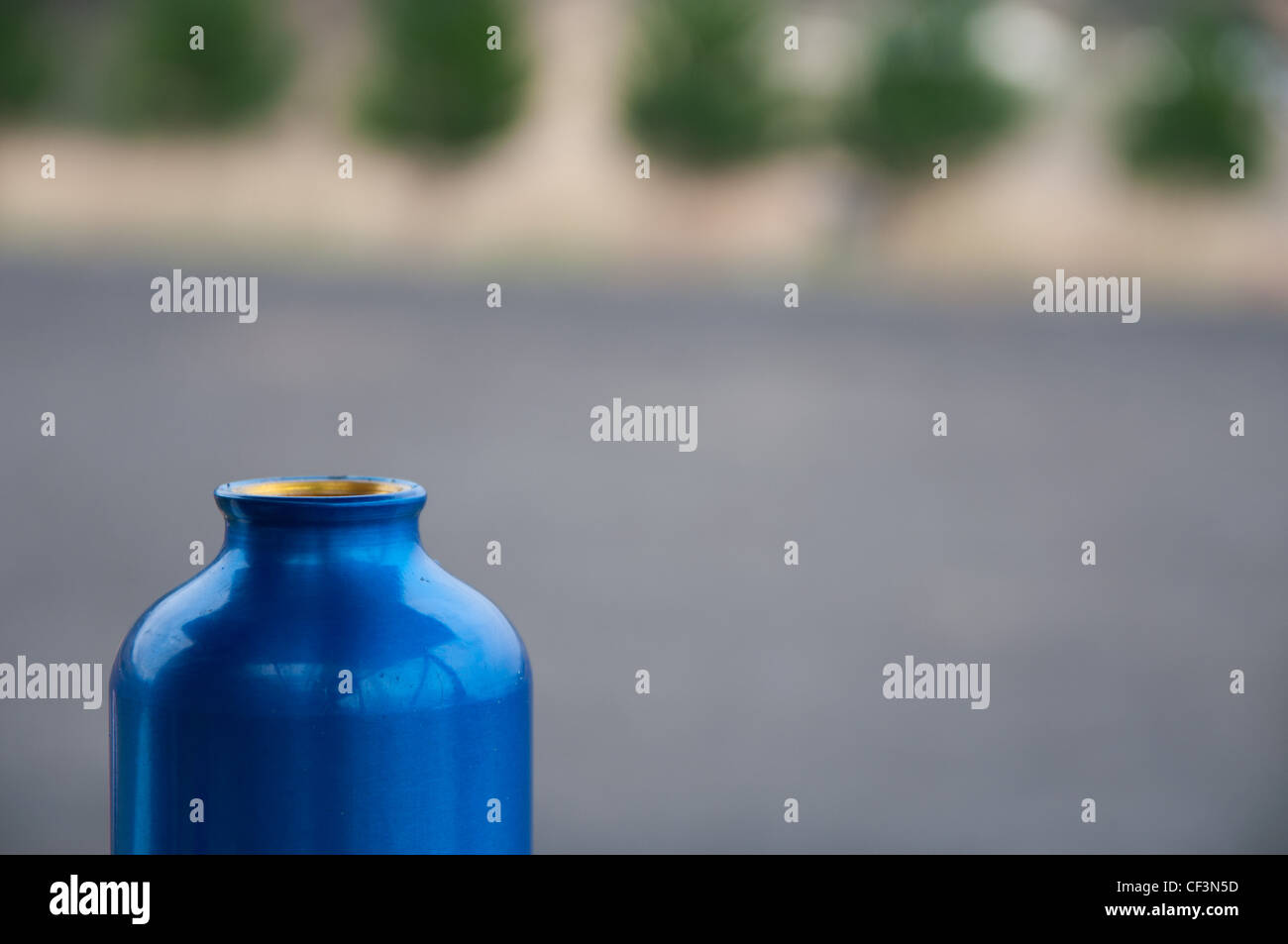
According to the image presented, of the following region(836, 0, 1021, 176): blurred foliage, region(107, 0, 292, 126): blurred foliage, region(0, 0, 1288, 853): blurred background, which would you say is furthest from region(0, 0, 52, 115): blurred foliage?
region(836, 0, 1021, 176): blurred foliage

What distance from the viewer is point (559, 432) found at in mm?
5738

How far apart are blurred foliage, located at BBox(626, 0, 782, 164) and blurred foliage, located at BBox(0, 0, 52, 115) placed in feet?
13.1

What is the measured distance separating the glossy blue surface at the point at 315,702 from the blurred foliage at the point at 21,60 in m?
9.90

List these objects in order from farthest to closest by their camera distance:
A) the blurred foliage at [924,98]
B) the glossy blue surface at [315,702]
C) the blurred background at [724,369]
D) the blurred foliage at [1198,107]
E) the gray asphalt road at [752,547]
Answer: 1. the blurred foliage at [924,98]
2. the blurred foliage at [1198,107]
3. the blurred background at [724,369]
4. the gray asphalt road at [752,547]
5. the glossy blue surface at [315,702]

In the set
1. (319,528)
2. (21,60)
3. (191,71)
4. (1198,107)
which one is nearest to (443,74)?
(191,71)

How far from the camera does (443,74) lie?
31.4 ft

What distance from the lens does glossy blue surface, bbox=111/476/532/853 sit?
85 cm

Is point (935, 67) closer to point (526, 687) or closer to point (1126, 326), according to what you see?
point (1126, 326)

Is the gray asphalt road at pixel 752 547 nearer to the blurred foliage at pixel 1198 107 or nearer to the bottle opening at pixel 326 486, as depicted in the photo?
the bottle opening at pixel 326 486

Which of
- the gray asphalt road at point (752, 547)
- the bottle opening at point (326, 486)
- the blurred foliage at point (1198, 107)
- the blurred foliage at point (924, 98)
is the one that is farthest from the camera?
the blurred foliage at point (924, 98)

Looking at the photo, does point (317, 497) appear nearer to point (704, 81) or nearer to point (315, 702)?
point (315, 702)

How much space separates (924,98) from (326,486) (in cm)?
1015

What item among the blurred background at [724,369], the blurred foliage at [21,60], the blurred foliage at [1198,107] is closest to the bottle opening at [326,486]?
the blurred background at [724,369]

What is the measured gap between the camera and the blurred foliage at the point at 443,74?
9484 millimetres
